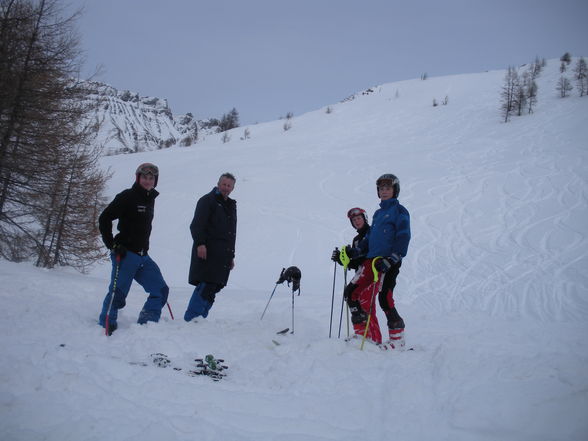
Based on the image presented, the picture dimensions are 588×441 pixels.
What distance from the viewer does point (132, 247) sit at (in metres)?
4.06

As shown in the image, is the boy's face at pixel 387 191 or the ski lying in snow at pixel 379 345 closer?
the ski lying in snow at pixel 379 345

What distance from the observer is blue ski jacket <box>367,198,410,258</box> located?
3846mm

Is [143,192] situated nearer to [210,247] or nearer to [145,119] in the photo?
[210,247]

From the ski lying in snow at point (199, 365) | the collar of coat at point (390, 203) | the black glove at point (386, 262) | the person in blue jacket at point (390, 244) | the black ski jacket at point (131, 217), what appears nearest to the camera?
the ski lying in snow at point (199, 365)

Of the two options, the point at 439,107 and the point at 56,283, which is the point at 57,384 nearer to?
the point at 56,283

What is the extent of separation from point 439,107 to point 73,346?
37868 millimetres

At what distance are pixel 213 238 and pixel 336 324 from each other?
9.04ft

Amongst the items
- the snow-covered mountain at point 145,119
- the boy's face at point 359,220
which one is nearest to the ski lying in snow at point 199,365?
the boy's face at point 359,220

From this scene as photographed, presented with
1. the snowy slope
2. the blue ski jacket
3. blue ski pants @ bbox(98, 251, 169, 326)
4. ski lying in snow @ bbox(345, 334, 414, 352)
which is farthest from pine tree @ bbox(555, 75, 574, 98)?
blue ski pants @ bbox(98, 251, 169, 326)

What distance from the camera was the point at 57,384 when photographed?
2.34m

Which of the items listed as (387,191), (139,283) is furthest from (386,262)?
(139,283)

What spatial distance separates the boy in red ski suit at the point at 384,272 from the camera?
3859 mm

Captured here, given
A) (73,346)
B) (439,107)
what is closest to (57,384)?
(73,346)

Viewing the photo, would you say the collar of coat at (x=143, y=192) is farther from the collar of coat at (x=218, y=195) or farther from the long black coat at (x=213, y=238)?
the collar of coat at (x=218, y=195)
